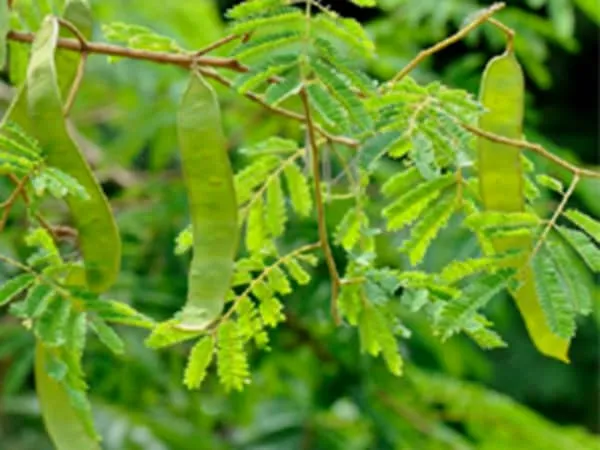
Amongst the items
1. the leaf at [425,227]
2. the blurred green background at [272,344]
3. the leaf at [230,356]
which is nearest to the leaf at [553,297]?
the leaf at [425,227]

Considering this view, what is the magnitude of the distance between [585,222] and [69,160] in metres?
0.60

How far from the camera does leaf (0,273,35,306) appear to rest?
1425 millimetres

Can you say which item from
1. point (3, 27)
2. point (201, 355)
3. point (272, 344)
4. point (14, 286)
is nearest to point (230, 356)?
point (201, 355)

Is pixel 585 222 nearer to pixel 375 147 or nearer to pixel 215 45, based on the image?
pixel 375 147

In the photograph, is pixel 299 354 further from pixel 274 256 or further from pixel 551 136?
pixel 551 136

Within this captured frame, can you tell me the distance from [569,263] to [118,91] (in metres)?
2.80

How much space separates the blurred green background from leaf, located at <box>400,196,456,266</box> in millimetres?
1297

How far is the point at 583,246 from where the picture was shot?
144cm

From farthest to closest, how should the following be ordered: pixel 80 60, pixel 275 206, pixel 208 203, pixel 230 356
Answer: pixel 275 206 < pixel 80 60 < pixel 230 356 < pixel 208 203

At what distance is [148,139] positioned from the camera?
368 cm

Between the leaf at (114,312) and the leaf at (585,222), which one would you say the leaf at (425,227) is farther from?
the leaf at (114,312)

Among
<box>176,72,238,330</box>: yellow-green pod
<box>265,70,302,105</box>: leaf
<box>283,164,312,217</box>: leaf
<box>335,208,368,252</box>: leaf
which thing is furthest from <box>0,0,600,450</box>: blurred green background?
<box>176,72,238,330</box>: yellow-green pod

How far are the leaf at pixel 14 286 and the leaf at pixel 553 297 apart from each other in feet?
1.92

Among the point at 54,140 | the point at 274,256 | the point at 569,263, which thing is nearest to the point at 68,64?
the point at 54,140
